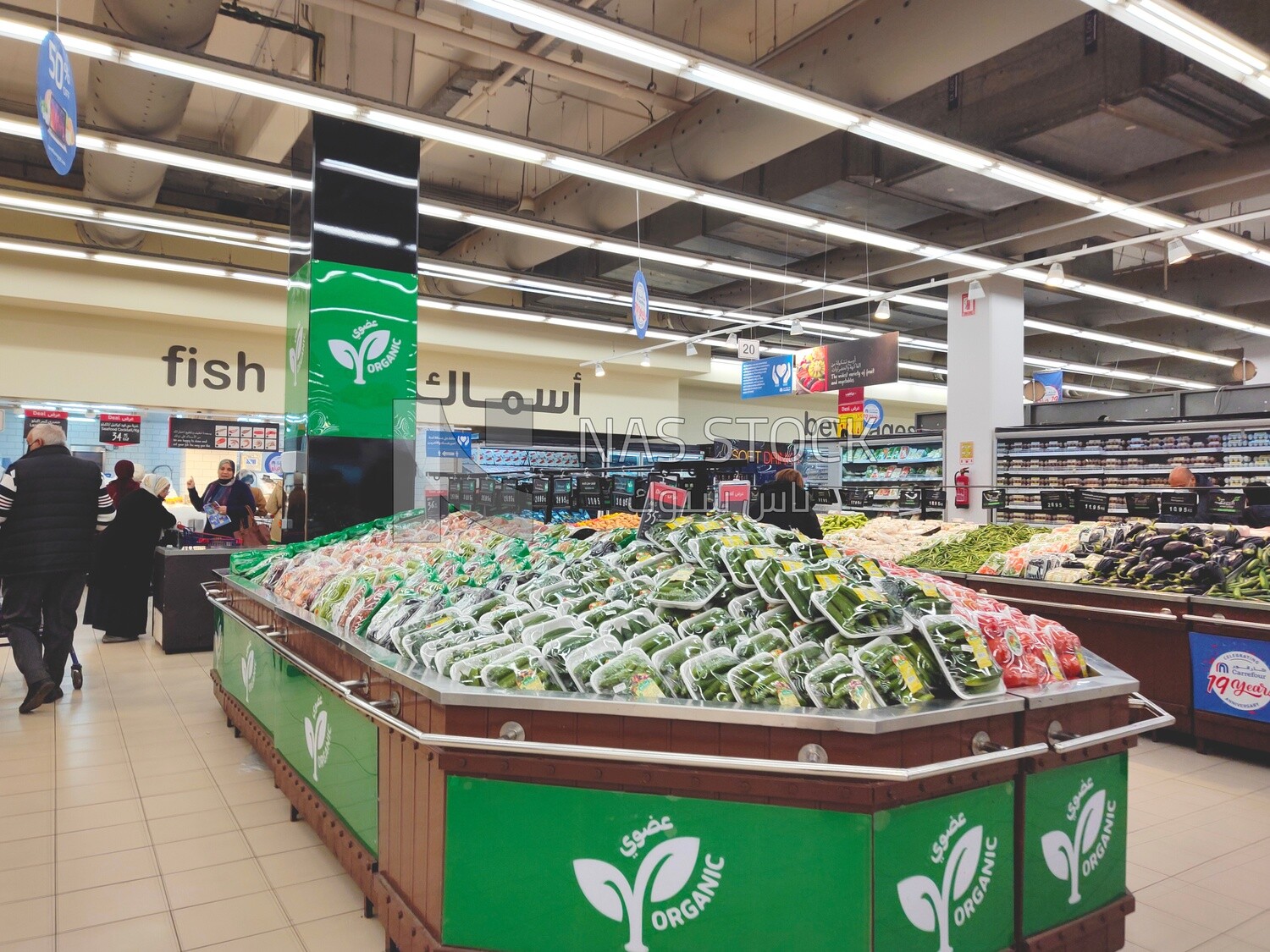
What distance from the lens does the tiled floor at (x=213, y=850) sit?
284 cm

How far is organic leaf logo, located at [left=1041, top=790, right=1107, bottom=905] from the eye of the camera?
2416 millimetres

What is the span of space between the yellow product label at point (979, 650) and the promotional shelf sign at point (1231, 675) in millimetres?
3359

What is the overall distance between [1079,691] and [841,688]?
818 mm

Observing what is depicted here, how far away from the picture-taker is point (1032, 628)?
2.69 m

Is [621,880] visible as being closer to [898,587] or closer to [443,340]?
[898,587]

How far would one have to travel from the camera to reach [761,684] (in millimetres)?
2186

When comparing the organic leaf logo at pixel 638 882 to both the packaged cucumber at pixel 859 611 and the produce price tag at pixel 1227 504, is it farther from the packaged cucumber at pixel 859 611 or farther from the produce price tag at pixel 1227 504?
the produce price tag at pixel 1227 504

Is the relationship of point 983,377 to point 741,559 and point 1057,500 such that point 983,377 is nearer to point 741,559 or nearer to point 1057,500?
point 1057,500

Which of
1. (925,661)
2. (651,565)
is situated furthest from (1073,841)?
(651,565)

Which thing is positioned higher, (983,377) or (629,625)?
(983,377)

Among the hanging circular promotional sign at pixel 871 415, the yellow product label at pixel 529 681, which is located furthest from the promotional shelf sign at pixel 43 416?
the yellow product label at pixel 529 681

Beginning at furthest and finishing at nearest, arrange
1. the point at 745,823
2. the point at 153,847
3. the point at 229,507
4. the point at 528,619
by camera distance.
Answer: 1. the point at 229,507
2. the point at 153,847
3. the point at 528,619
4. the point at 745,823

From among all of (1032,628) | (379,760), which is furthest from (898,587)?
(379,760)

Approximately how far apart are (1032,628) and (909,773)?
3.27 feet
